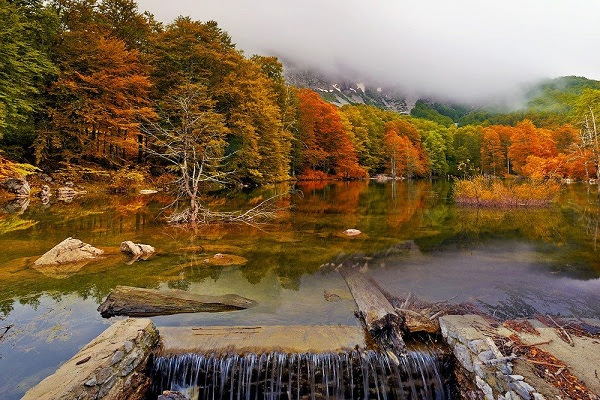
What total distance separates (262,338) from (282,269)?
3855 millimetres

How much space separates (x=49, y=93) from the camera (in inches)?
997

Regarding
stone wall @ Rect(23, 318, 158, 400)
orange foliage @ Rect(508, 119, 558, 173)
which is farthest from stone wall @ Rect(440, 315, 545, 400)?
orange foliage @ Rect(508, 119, 558, 173)

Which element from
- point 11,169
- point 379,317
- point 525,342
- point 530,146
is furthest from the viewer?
point 530,146

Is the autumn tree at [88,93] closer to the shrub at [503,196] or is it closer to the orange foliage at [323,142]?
the shrub at [503,196]

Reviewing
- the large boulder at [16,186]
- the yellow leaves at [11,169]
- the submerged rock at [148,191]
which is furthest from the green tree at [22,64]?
the submerged rock at [148,191]

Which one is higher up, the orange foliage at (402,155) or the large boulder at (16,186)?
the orange foliage at (402,155)

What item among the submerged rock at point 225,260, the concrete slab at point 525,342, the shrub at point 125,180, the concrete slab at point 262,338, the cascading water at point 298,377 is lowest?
the cascading water at point 298,377

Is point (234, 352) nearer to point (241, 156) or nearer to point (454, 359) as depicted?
point (454, 359)

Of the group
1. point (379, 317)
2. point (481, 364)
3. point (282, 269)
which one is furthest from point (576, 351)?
point (282, 269)

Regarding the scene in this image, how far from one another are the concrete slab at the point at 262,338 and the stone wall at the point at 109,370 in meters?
0.42

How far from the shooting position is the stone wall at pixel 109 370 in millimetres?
3682

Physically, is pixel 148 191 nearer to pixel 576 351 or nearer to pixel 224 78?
pixel 224 78

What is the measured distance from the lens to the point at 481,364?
4363 mm

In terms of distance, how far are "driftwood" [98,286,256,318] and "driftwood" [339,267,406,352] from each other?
225cm
